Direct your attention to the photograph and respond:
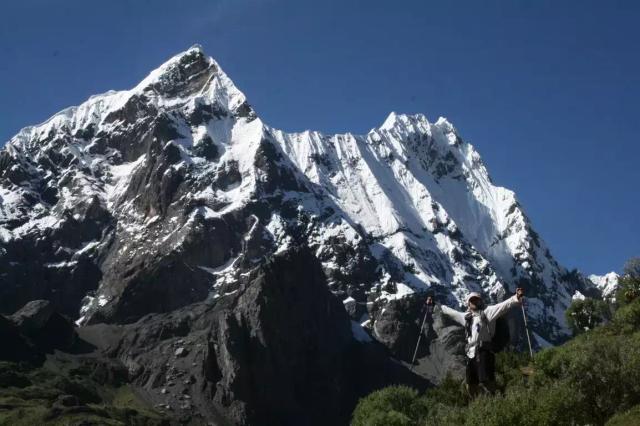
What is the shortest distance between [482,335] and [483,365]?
57.4 inches

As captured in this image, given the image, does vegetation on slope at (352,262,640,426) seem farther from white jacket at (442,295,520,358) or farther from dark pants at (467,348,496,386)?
white jacket at (442,295,520,358)

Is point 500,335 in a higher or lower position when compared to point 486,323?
lower

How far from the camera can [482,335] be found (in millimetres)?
38531

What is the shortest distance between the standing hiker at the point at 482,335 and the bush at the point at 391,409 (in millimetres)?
53062

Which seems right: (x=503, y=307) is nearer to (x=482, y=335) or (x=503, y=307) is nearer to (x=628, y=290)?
(x=482, y=335)

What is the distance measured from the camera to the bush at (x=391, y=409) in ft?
303

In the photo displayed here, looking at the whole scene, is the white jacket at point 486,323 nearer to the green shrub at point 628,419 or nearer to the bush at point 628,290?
the green shrub at point 628,419

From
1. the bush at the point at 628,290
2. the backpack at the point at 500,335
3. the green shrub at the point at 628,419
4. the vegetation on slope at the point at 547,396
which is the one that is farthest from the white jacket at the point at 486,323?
the bush at the point at 628,290

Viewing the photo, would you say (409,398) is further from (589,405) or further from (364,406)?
(589,405)

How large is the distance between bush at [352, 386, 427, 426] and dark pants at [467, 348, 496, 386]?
53.1 meters

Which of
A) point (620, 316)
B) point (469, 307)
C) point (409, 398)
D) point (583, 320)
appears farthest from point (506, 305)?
point (583, 320)

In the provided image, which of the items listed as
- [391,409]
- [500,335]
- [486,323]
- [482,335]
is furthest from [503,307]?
[391,409]

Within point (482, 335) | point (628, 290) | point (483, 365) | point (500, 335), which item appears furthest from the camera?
point (628, 290)

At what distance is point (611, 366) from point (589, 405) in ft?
15.4
